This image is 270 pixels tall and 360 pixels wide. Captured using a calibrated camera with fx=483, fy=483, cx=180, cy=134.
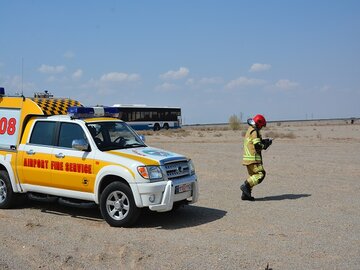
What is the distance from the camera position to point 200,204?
10.6m

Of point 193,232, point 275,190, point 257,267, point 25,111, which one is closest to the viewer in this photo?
point 257,267

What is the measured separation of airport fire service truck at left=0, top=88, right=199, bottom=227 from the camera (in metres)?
8.20

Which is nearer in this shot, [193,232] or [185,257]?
[185,257]

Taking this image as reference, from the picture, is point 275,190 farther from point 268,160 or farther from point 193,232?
point 268,160

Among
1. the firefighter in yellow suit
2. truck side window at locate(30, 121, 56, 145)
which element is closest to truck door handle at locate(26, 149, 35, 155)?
truck side window at locate(30, 121, 56, 145)

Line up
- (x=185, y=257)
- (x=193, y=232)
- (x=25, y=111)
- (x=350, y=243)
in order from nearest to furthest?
1. (x=185, y=257)
2. (x=350, y=243)
3. (x=193, y=232)
4. (x=25, y=111)

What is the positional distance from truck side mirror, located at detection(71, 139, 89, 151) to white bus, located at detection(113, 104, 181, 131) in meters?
45.1

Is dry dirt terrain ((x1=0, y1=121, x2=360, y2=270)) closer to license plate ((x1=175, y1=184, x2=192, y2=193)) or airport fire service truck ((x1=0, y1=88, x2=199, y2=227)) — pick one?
airport fire service truck ((x1=0, y1=88, x2=199, y2=227))

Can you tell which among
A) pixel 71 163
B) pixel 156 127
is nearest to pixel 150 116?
pixel 156 127

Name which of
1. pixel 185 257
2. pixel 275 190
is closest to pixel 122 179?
pixel 185 257

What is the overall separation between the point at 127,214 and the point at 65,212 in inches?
84.7

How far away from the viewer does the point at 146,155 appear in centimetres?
860

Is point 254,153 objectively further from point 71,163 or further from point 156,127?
point 156,127

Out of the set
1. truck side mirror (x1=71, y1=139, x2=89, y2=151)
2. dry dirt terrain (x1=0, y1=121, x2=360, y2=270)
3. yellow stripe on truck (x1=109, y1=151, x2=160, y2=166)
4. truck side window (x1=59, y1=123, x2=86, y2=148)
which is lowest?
dry dirt terrain (x1=0, y1=121, x2=360, y2=270)
